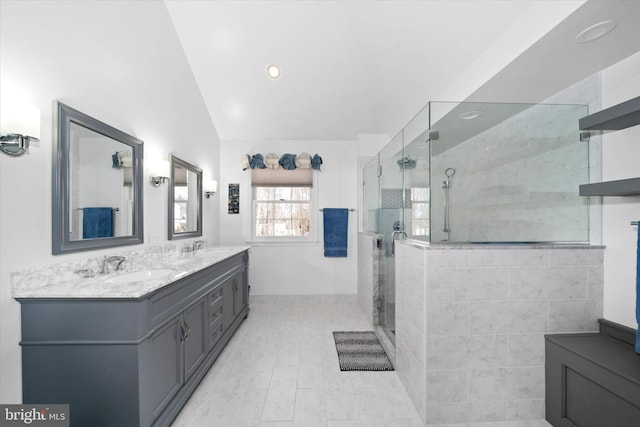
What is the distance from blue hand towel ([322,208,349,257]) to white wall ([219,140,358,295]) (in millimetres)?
126

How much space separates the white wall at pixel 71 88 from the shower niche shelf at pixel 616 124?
2913 millimetres

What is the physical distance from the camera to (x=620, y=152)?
63.8 inches

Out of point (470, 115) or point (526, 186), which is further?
point (470, 115)

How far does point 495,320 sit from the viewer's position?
1676 millimetres

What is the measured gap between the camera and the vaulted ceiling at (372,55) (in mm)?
1545

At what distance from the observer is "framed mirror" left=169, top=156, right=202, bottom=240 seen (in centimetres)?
277

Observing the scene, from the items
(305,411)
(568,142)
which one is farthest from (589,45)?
(305,411)

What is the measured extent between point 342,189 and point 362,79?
1540mm

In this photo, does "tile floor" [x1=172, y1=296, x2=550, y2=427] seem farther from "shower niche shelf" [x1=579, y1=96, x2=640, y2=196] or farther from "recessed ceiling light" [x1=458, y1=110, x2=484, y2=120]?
"recessed ceiling light" [x1=458, y1=110, x2=484, y2=120]

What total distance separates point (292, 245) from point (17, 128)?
10.3ft

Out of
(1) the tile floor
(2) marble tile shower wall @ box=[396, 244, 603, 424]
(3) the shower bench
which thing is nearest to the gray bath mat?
(1) the tile floor

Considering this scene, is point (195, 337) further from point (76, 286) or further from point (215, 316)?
point (76, 286)

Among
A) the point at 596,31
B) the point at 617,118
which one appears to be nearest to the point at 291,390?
the point at 617,118

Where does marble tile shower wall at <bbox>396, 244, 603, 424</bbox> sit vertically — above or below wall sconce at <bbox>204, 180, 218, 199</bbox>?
below
